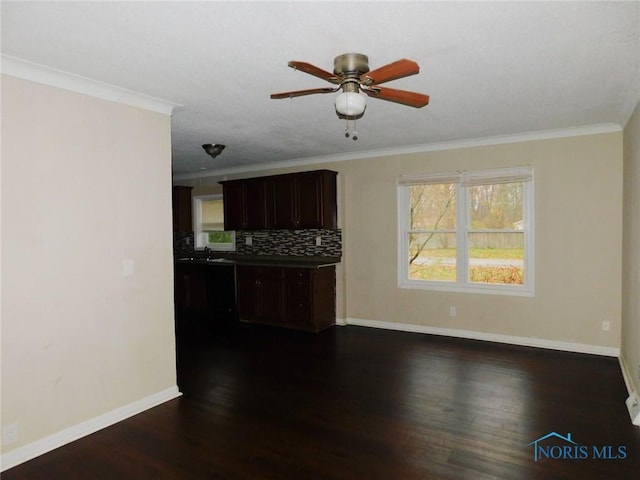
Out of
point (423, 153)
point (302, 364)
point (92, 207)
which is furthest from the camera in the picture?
point (423, 153)

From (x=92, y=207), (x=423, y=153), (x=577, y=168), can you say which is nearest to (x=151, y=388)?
(x=92, y=207)

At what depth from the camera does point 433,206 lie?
5.28 m

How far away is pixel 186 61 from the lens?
2471 mm

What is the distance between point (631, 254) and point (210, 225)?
5.95m

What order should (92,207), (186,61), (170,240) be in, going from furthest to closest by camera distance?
(170,240) < (92,207) < (186,61)

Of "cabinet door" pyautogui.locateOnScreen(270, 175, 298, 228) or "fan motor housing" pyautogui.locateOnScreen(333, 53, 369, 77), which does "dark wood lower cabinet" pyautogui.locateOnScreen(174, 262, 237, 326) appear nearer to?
"cabinet door" pyautogui.locateOnScreen(270, 175, 298, 228)

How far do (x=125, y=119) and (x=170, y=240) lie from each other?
0.96 m

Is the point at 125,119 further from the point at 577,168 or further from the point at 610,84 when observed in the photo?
the point at 577,168

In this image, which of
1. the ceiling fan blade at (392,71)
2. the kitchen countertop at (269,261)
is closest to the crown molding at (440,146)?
the kitchen countertop at (269,261)

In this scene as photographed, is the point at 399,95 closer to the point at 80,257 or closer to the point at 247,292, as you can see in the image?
the point at 80,257

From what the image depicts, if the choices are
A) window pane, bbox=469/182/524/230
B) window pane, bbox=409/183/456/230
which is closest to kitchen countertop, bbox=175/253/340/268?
window pane, bbox=409/183/456/230


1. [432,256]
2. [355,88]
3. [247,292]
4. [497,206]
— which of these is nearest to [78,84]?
[355,88]

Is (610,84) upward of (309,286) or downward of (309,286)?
upward

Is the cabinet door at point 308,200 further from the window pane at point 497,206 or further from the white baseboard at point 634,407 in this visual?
the white baseboard at point 634,407
